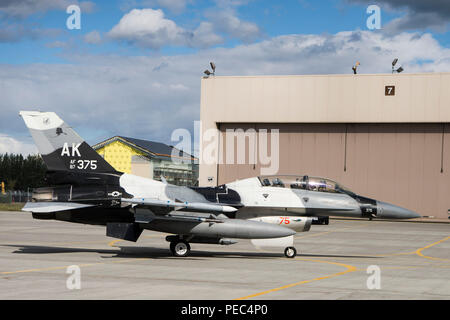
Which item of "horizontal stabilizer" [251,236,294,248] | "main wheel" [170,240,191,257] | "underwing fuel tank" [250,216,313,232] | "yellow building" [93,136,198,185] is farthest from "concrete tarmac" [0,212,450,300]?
"yellow building" [93,136,198,185]

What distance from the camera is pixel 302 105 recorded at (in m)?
48.5

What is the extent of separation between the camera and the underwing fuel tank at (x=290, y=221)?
18308mm

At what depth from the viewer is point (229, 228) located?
57.1ft

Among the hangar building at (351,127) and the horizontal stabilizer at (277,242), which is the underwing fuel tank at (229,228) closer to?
the horizontal stabilizer at (277,242)

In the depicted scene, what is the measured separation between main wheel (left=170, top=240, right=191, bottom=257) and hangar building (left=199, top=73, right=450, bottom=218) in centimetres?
3158

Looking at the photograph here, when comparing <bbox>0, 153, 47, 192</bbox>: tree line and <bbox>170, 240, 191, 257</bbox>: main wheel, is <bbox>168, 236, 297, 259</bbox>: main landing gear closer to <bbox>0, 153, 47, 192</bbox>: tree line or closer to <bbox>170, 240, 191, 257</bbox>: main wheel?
<bbox>170, 240, 191, 257</bbox>: main wheel

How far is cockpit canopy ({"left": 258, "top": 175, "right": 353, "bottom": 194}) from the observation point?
18.7m

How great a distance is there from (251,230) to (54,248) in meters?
7.64

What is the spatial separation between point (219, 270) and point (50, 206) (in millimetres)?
6096

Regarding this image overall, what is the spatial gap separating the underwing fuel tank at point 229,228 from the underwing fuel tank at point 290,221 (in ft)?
2.20

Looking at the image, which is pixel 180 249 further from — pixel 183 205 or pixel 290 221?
pixel 290 221

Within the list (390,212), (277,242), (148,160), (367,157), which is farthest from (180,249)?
(148,160)
